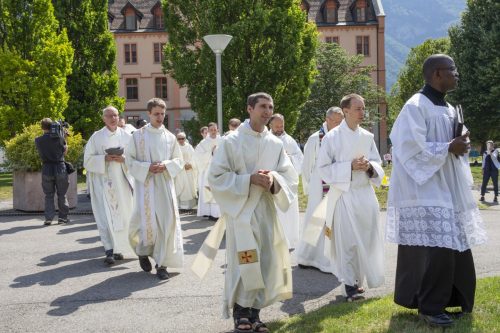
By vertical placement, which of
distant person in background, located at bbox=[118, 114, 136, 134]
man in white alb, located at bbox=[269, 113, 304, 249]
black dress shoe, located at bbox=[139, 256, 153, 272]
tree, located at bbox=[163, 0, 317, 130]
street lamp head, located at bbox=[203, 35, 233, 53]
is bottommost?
black dress shoe, located at bbox=[139, 256, 153, 272]

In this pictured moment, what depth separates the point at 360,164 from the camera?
697 centimetres

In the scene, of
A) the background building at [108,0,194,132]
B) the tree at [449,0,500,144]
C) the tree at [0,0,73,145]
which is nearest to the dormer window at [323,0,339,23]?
the background building at [108,0,194,132]

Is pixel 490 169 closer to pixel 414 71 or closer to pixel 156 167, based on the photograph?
pixel 156 167

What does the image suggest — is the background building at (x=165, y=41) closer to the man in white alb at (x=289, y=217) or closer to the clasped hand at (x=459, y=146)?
the man in white alb at (x=289, y=217)

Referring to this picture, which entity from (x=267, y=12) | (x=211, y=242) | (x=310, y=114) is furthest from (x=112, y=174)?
(x=310, y=114)

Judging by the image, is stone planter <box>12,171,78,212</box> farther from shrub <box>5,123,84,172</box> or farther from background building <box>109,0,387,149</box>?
background building <box>109,0,387,149</box>

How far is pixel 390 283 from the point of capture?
7.66 metres

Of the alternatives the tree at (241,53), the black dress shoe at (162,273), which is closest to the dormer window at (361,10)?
the tree at (241,53)

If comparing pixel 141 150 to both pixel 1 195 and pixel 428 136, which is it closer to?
pixel 428 136

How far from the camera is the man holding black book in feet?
17.6

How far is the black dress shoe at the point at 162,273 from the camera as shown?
830 centimetres

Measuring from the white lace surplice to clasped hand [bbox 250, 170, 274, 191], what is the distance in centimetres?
108

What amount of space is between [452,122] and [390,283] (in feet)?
8.76

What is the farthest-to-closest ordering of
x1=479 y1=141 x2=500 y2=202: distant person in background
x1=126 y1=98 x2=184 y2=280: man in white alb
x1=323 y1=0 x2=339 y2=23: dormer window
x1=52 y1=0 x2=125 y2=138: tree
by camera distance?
1. x1=323 y1=0 x2=339 y2=23: dormer window
2. x1=52 y1=0 x2=125 y2=138: tree
3. x1=479 y1=141 x2=500 y2=202: distant person in background
4. x1=126 y1=98 x2=184 y2=280: man in white alb
